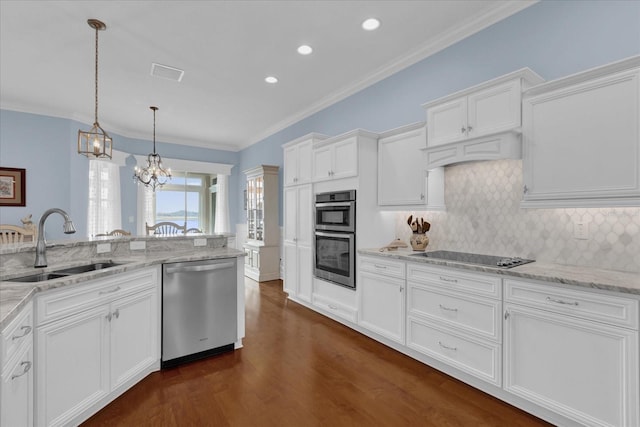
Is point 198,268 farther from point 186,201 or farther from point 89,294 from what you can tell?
point 186,201

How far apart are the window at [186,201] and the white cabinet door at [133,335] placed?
562 cm

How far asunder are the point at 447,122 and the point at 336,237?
1.74 meters

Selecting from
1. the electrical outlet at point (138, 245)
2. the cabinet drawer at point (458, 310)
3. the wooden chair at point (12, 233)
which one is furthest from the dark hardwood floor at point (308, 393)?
the wooden chair at point (12, 233)

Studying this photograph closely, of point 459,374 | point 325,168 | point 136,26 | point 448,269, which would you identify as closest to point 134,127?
point 136,26

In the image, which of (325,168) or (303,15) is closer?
(303,15)

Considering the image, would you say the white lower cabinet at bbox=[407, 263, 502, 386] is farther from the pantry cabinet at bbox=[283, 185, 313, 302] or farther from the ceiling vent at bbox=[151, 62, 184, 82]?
the ceiling vent at bbox=[151, 62, 184, 82]

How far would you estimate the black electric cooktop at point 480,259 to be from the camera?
2.25 metres

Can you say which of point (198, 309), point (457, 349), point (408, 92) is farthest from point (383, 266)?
point (408, 92)

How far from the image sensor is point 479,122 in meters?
2.43

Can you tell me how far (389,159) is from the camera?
3.34 metres

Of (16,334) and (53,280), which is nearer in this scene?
(16,334)

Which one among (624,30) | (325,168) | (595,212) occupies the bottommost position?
(595,212)

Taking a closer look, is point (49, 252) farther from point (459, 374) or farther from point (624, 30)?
point (624, 30)

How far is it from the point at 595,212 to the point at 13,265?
13.6ft
